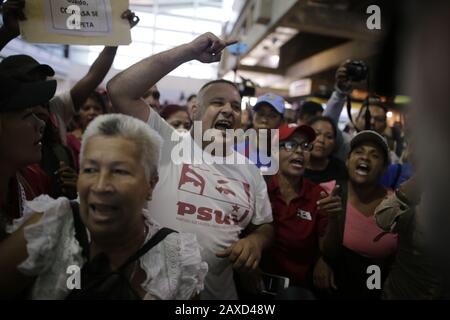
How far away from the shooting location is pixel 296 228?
1307 millimetres

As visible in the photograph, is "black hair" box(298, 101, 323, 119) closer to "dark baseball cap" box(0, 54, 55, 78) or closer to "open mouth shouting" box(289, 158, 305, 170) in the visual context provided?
"open mouth shouting" box(289, 158, 305, 170)

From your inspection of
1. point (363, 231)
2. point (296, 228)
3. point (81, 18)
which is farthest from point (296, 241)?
point (81, 18)

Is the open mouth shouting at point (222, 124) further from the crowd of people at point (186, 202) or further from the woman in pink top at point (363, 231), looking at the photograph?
the woman in pink top at point (363, 231)

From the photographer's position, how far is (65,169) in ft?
3.68

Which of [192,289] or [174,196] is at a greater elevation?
[174,196]

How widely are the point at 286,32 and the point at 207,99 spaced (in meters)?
3.68

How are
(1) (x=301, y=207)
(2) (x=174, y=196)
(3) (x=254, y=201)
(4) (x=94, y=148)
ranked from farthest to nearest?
(1) (x=301, y=207)
(3) (x=254, y=201)
(2) (x=174, y=196)
(4) (x=94, y=148)

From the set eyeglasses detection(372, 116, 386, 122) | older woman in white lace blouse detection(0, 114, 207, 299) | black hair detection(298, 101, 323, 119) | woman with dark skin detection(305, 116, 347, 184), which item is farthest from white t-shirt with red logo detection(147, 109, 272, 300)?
black hair detection(298, 101, 323, 119)

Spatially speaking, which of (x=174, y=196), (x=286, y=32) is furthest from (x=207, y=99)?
(x=286, y=32)

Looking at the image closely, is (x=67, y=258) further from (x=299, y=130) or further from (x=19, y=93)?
(x=299, y=130)

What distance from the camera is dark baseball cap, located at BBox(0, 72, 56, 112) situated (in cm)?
76

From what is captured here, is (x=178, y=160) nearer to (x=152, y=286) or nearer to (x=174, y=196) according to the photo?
(x=174, y=196)

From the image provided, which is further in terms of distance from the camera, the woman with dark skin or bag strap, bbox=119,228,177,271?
the woman with dark skin
